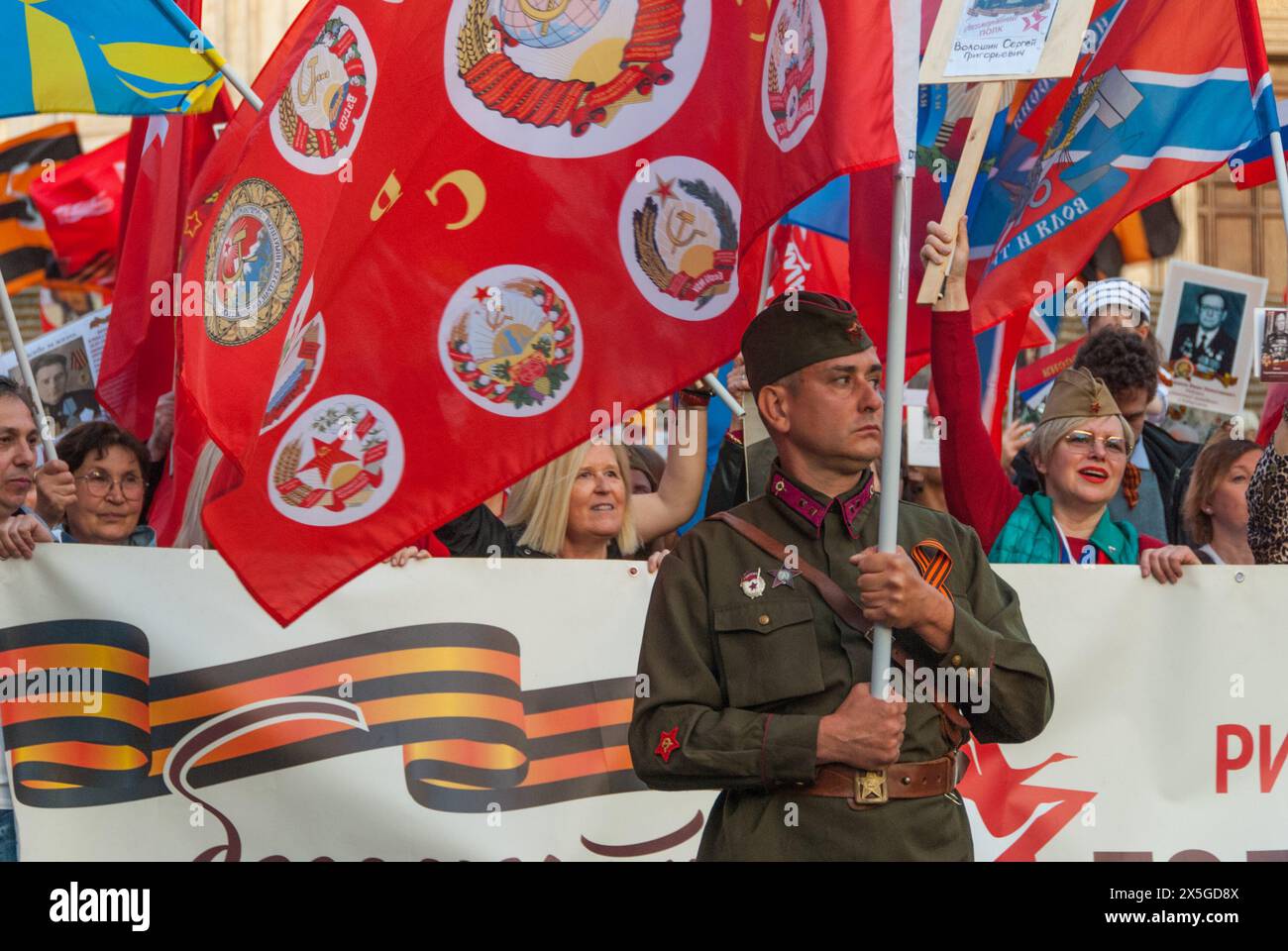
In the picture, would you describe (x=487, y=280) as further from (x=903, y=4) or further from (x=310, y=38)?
(x=903, y=4)

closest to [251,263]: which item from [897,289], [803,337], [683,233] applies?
[683,233]

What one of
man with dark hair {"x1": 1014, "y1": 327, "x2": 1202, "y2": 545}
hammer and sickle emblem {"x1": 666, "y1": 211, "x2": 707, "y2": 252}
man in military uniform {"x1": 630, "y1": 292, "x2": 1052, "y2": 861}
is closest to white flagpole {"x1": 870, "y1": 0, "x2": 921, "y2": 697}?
man in military uniform {"x1": 630, "y1": 292, "x2": 1052, "y2": 861}

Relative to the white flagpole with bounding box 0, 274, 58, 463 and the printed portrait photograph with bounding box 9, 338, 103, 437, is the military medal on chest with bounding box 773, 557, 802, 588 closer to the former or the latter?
the white flagpole with bounding box 0, 274, 58, 463

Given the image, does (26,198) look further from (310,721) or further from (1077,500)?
(1077,500)

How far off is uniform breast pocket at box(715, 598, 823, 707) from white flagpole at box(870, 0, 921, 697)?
0.14 meters

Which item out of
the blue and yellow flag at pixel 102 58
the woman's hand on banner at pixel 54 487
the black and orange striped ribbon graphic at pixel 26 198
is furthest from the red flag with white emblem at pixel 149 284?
the black and orange striped ribbon graphic at pixel 26 198

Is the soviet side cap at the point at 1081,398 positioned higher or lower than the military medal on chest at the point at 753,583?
higher

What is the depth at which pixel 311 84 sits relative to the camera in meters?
4.47

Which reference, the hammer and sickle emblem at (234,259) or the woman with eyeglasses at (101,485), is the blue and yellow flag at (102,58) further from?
the hammer and sickle emblem at (234,259)

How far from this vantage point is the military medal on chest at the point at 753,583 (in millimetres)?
3803

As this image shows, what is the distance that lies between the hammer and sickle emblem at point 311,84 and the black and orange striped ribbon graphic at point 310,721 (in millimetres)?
1944

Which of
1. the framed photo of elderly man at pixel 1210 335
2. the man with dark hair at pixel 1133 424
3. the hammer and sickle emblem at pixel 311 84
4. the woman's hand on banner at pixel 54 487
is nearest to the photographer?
the hammer and sickle emblem at pixel 311 84

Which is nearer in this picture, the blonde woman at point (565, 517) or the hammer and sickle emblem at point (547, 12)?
the hammer and sickle emblem at point (547, 12)

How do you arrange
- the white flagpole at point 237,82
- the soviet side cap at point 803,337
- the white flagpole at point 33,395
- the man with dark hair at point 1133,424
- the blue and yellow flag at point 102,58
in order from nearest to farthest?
the soviet side cap at point 803,337 → the white flagpole at point 237,82 → the white flagpole at point 33,395 → the blue and yellow flag at point 102,58 → the man with dark hair at point 1133,424
